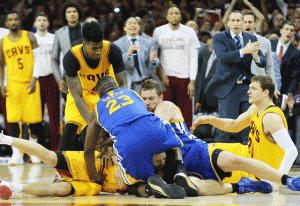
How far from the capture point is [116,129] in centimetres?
372

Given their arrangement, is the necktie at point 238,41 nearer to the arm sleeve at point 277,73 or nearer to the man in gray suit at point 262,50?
the man in gray suit at point 262,50

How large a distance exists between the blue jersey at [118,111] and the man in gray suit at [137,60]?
2.89 metres

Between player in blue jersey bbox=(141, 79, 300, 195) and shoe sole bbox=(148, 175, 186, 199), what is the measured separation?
292 millimetres

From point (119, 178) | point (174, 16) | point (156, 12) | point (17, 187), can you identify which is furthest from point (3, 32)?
point (17, 187)

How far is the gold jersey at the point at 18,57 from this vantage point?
7504 mm

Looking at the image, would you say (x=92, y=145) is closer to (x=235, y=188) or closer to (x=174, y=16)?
(x=235, y=188)

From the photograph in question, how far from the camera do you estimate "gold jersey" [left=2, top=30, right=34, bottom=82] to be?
7.50 metres

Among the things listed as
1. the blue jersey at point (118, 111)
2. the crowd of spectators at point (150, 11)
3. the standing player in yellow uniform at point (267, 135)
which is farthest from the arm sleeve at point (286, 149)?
the crowd of spectators at point (150, 11)

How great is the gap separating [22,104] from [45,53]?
958mm

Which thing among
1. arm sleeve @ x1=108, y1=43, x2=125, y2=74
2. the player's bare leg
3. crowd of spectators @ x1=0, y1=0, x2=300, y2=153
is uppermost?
crowd of spectators @ x1=0, y1=0, x2=300, y2=153

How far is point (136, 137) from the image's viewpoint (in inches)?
144

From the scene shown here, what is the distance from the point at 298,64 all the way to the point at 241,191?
135 inches

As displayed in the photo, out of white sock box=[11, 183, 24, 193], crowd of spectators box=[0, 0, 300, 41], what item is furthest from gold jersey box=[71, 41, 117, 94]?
crowd of spectators box=[0, 0, 300, 41]

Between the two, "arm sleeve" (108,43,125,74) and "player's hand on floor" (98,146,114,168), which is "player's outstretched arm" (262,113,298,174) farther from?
"arm sleeve" (108,43,125,74)
